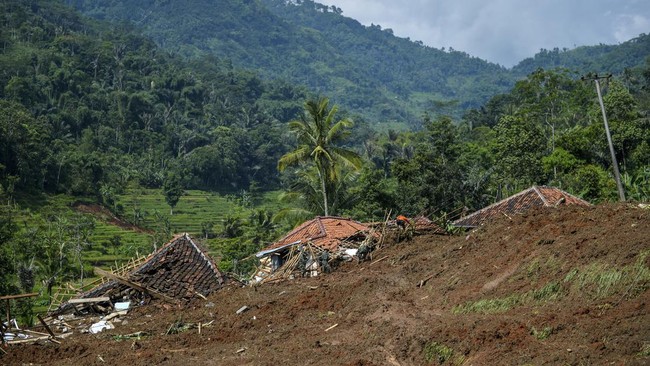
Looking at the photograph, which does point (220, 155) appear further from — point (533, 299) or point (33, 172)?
point (533, 299)

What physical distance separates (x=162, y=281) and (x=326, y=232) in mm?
6151

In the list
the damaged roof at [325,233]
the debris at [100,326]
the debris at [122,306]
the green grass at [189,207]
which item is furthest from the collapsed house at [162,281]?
the green grass at [189,207]

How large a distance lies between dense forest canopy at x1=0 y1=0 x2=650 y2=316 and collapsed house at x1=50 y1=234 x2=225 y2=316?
8.80m

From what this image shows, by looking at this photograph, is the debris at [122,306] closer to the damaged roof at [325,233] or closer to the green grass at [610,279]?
the damaged roof at [325,233]

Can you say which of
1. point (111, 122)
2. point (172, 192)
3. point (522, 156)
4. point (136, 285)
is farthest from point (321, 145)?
point (111, 122)

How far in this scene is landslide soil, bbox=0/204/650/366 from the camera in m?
10.9

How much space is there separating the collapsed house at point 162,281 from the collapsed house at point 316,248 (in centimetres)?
187

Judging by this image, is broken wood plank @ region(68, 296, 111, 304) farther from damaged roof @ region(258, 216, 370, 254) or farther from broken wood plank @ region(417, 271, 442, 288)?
broken wood plank @ region(417, 271, 442, 288)

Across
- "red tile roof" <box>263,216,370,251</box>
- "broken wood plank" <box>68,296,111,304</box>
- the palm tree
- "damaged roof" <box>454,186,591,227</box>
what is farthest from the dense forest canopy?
"broken wood plank" <box>68,296,111,304</box>

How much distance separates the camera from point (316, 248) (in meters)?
23.1

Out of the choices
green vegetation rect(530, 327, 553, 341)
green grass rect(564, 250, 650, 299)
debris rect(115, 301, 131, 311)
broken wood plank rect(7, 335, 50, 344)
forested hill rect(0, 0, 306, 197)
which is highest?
forested hill rect(0, 0, 306, 197)

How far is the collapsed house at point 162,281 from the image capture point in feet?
68.9

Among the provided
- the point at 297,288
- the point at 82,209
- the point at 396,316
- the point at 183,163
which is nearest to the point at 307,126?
the point at 297,288

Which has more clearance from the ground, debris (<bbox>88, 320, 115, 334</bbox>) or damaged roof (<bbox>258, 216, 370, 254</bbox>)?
damaged roof (<bbox>258, 216, 370, 254</bbox>)
